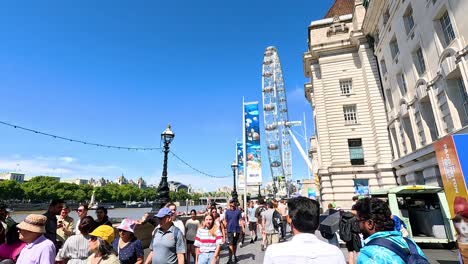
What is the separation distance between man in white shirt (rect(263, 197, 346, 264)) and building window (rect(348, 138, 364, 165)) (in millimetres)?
25367

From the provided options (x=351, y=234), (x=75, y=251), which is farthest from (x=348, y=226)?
(x=75, y=251)

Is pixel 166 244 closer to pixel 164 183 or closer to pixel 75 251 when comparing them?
pixel 75 251


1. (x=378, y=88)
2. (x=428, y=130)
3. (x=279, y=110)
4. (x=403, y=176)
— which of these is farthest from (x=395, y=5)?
→ (x=279, y=110)

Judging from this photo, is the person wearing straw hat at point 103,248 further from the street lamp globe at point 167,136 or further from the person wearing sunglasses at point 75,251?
the street lamp globe at point 167,136

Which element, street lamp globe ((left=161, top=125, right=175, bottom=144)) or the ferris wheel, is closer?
street lamp globe ((left=161, top=125, right=175, bottom=144))

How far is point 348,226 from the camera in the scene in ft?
20.8

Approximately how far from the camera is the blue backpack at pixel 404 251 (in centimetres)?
215

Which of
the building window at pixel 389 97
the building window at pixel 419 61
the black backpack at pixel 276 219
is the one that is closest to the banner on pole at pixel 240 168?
the black backpack at pixel 276 219

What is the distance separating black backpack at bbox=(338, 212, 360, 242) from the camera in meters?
6.20

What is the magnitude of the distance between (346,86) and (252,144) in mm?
11778

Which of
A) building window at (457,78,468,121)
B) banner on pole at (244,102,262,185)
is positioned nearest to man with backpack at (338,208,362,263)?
building window at (457,78,468,121)

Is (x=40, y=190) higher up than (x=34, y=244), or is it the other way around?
(x=40, y=190)

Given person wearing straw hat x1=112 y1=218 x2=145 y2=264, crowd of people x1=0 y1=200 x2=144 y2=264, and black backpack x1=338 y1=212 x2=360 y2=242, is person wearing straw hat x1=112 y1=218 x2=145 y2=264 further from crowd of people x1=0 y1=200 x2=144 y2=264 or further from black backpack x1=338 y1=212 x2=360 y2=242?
black backpack x1=338 y1=212 x2=360 y2=242

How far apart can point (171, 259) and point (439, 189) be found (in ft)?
38.1
